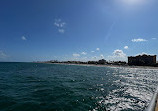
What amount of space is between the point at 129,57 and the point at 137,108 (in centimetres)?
12626

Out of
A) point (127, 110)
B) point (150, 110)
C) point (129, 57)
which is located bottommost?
point (127, 110)

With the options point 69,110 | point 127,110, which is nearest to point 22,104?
point 69,110

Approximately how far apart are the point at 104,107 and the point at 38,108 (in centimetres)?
586

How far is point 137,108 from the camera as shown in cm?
973

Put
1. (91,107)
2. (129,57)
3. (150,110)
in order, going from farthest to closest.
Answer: (129,57)
(91,107)
(150,110)

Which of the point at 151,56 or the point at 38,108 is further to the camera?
the point at 151,56

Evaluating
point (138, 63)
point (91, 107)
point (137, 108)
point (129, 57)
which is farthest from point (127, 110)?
point (129, 57)

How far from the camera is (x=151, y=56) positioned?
104 m

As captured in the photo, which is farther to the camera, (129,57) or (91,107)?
(129,57)

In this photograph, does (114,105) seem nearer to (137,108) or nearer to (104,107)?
(104,107)

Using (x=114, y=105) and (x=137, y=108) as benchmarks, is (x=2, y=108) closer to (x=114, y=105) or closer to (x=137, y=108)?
(x=114, y=105)

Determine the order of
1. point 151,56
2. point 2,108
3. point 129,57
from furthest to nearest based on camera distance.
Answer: point 129,57, point 151,56, point 2,108

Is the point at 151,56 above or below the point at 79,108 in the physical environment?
above

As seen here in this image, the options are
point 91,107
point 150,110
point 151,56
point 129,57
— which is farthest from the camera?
point 129,57
